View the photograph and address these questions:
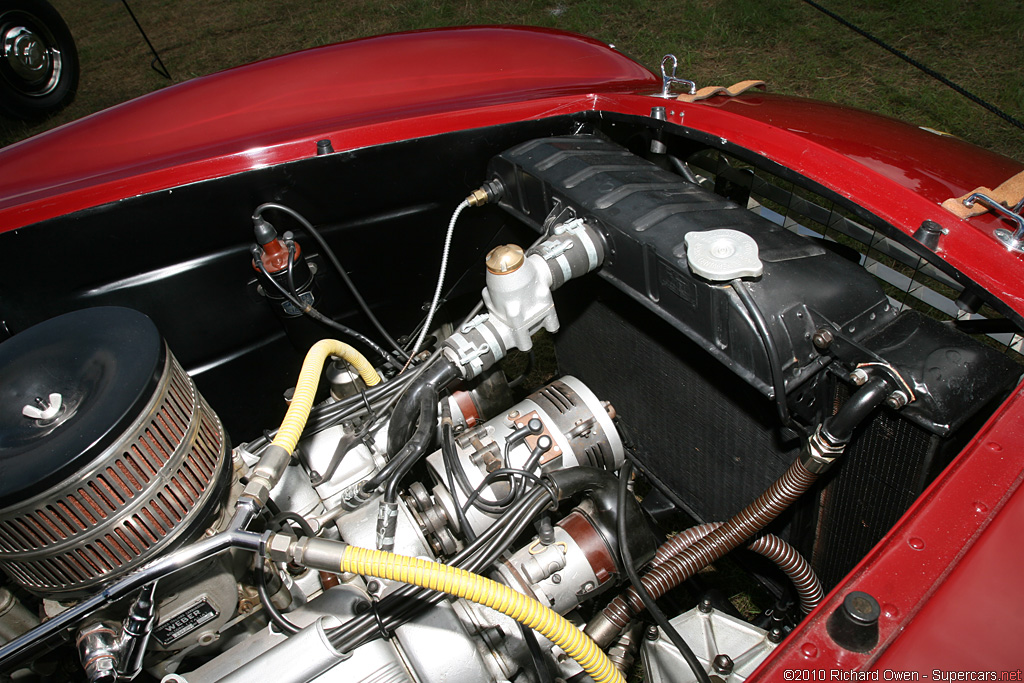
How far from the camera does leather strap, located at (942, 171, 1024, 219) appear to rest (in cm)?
109

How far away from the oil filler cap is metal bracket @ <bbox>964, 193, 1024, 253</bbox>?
16.1 inches

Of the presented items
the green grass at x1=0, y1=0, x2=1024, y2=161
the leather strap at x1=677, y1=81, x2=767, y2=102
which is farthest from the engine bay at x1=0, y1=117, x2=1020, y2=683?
the green grass at x1=0, y1=0, x2=1024, y2=161

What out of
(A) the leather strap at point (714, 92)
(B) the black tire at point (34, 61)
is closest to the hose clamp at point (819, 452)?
(A) the leather strap at point (714, 92)

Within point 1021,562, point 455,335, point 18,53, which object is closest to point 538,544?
point 455,335

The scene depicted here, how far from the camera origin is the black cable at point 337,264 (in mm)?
1334

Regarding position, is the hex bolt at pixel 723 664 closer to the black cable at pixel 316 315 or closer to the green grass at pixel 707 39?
the black cable at pixel 316 315

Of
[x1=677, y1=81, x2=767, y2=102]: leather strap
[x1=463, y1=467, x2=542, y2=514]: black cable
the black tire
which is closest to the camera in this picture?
[x1=463, y1=467, x2=542, y2=514]: black cable

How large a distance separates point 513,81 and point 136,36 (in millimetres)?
5596

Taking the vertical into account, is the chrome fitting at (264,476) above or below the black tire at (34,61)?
below

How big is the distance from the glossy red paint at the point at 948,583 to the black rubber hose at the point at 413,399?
69cm

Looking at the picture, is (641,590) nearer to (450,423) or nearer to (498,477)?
(498,477)

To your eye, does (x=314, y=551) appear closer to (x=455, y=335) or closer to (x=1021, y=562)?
(x=455, y=335)

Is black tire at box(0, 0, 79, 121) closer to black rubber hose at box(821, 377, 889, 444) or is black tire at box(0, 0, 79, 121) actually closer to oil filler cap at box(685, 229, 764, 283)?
oil filler cap at box(685, 229, 764, 283)

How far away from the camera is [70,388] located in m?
0.91
